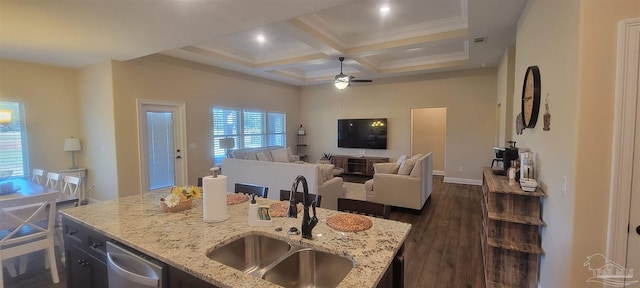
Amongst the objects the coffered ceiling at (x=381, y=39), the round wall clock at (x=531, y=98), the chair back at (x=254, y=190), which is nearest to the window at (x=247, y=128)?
the coffered ceiling at (x=381, y=39)

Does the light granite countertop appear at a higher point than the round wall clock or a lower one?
lower

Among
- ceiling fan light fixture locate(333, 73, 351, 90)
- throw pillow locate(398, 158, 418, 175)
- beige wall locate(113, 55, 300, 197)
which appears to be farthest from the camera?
ceiling fan light fixture locate(333, 73, 351, 90)

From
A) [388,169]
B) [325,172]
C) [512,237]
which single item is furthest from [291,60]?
[512,237]

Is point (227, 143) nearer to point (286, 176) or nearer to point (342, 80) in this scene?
point (286, 176)

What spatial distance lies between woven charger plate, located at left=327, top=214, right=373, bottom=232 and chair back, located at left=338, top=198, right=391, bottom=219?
22 cm

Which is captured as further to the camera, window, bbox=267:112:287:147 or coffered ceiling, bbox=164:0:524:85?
window, bbox=267:112:287:147

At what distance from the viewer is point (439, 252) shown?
3.13 meters

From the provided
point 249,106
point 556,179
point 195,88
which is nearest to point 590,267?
point 556,179

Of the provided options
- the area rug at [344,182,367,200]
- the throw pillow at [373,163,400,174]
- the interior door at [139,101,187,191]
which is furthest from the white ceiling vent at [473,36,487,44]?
the interior door at [139,101,187,191]

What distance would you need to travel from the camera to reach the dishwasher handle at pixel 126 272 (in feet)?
4.29

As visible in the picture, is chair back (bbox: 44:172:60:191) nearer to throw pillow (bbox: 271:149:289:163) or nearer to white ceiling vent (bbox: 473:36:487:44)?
throw pillow (bbox: 271:149:289:163)

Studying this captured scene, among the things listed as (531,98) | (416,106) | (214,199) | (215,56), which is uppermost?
(215,56)

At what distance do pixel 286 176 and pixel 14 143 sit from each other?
15.0 ft

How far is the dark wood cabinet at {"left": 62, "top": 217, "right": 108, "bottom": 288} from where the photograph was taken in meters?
1.68
